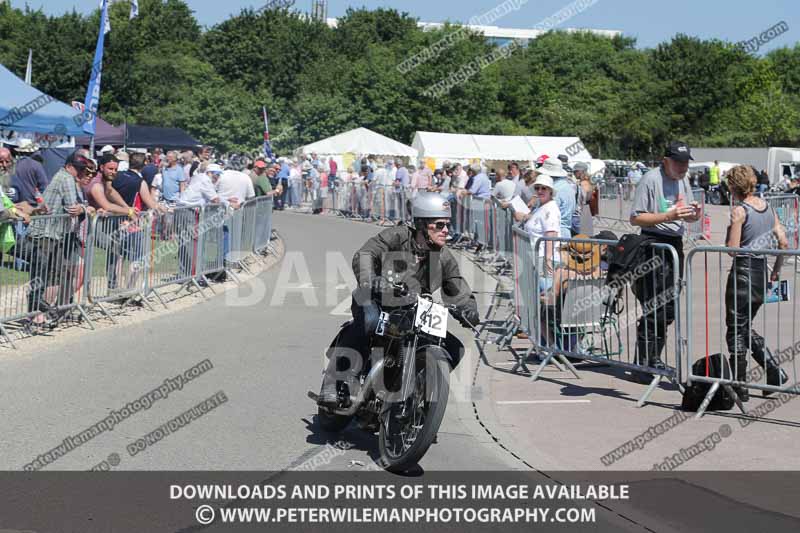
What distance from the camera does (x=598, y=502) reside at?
5832mm

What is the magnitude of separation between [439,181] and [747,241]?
24188mm

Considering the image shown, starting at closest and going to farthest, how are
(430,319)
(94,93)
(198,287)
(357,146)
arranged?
(430,319), (198,287), (94,93), (357,146)

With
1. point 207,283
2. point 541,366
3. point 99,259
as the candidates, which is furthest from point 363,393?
point 207,283

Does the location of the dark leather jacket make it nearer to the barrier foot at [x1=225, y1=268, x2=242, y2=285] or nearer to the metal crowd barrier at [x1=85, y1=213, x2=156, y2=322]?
the metal crowd barrier at [x1=85, y1=213, x2=156, y2=322]

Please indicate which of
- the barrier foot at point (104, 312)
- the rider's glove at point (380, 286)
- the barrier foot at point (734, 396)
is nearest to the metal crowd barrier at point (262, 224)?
the barrier foot at point (104, 312)

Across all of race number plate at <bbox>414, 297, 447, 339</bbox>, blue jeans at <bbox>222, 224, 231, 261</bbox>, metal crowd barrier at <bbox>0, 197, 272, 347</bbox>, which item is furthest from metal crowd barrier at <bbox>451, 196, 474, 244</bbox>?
race number plate at <bbox>414, 297, 447, 339</bbox>

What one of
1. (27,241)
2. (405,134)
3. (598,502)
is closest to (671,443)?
(598,502)

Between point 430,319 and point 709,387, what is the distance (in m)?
2.94

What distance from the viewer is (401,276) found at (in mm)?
6770

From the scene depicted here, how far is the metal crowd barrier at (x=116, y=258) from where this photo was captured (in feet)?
40.0

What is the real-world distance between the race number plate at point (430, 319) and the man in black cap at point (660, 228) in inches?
114

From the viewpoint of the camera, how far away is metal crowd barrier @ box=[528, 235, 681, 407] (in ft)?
28.4

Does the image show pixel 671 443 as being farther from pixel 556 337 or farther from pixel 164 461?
pixel 164 461

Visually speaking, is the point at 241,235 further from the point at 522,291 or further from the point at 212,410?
the point at 212,410
